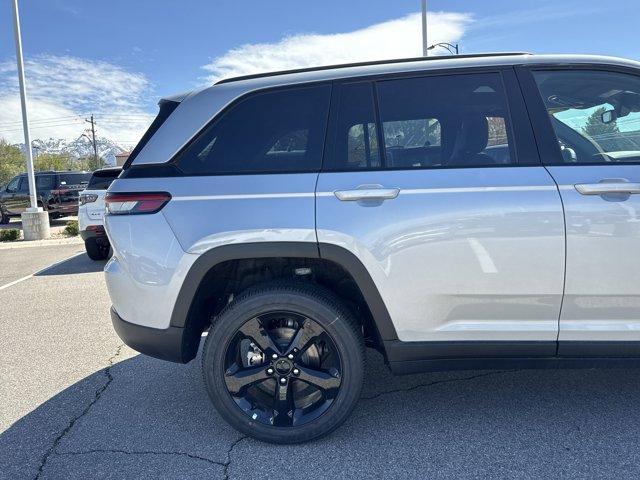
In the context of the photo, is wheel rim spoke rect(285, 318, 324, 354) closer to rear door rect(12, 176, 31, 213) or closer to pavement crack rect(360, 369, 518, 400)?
pavement crack rect(360, 369, 518, 400)

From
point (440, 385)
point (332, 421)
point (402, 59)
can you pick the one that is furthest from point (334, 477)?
point (402, 59)

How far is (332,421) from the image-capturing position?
2.57 metres

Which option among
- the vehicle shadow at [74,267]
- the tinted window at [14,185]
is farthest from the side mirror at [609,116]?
the tinted window at [14,185]

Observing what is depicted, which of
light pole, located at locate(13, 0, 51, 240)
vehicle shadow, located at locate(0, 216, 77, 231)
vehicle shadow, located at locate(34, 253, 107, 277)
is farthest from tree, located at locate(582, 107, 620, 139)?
vehicle shadow, located at locate(0, 216, 77, 231)

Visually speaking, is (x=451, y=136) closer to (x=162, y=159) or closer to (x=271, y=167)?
(x=271, y=167)

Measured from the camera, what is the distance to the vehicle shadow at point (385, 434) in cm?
237

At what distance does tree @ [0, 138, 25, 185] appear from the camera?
4838cm

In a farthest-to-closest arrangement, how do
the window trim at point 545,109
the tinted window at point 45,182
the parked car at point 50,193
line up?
→ the tinted window at point 45,182 → the parked car at point 50,193 → the window trim at point 545,109

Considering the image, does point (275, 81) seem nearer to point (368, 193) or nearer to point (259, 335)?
point (368, 193)

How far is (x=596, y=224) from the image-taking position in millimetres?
2281

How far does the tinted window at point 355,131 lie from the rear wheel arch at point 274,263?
467mm

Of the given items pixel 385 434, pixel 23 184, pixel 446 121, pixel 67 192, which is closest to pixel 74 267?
pixel 385 434

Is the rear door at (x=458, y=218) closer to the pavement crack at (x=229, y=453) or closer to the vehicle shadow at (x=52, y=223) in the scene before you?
the pavement crack at (x=229, y=453)

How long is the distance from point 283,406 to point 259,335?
444 millimetres
